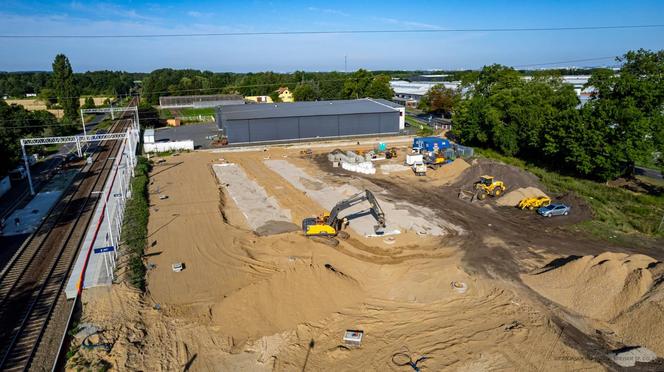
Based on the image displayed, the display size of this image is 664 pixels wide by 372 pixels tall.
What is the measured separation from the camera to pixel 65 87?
249ft

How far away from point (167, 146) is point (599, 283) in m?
47.1

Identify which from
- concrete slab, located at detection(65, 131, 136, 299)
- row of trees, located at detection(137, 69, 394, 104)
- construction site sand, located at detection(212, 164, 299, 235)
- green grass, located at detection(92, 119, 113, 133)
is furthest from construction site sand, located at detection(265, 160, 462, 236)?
row of trees, located at detection(137, 69, 394, 104)

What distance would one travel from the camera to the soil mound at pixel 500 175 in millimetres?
33719

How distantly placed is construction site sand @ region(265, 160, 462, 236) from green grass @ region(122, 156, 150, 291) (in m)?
12.2

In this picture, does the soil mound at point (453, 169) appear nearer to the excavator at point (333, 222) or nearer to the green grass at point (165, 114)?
the excavator at point (333, 222)

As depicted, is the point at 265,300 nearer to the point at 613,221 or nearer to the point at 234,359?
the point at 234,359

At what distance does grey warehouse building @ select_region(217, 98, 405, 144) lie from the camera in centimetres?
5538

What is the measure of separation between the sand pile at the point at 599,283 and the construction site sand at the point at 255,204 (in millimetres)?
14701

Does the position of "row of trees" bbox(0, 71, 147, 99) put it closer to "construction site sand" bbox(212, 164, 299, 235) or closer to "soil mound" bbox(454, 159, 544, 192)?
"construction site sand" bbox(212, 164, 299, 235)

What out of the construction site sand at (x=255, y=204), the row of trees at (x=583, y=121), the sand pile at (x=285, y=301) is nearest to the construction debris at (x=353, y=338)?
the sand pile at (x=285, y=301)

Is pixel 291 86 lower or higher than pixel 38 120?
higher

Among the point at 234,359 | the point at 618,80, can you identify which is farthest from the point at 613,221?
Answer: the point at 234,359

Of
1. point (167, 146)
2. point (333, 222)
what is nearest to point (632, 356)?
point (333, 222)

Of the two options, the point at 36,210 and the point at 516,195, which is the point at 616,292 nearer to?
the point at 516,195
